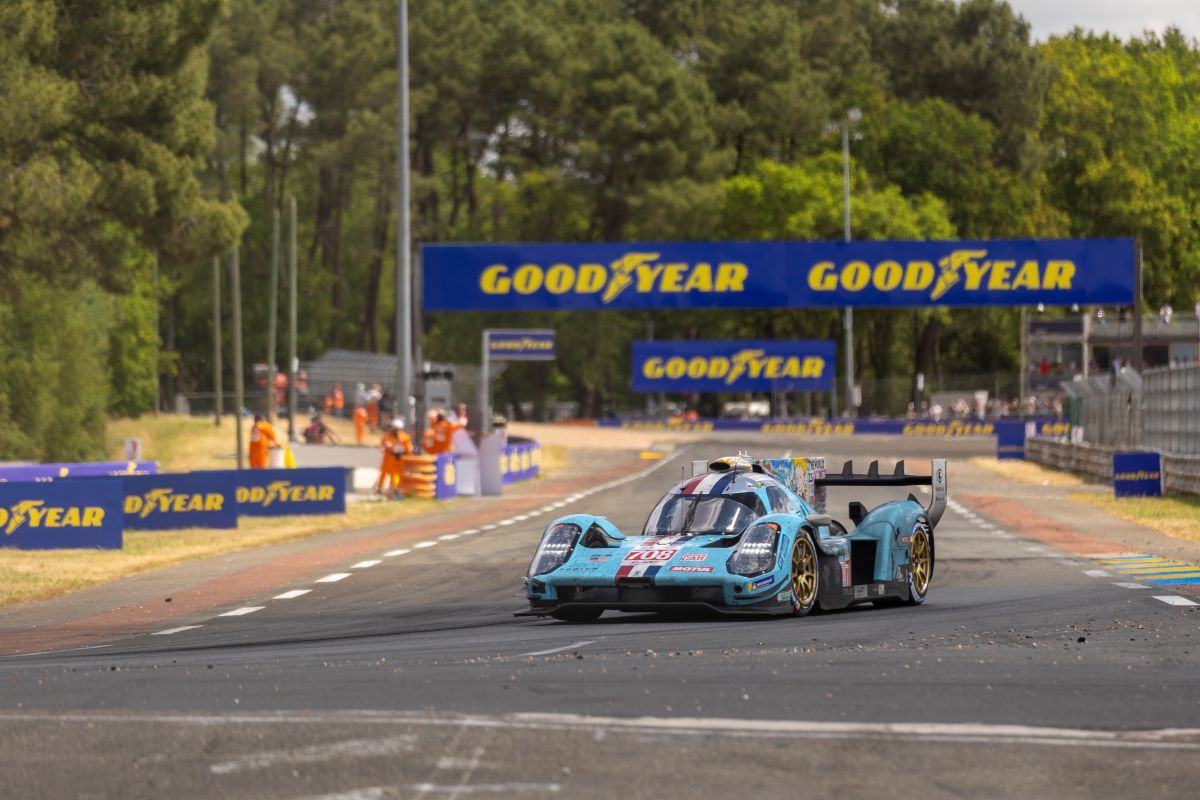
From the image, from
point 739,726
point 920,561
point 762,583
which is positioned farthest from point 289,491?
point 739,726

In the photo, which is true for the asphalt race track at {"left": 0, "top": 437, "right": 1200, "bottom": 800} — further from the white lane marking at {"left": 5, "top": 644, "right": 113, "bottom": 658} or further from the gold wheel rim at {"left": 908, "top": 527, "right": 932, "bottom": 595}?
the gold wheel rim at {"left": 908, "top": 527, "right": 932, "bottom": 595}

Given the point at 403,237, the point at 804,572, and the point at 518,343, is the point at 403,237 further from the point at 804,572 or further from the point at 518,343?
the point at 804,572

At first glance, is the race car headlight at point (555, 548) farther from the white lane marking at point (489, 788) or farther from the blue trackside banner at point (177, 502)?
the blue trackside banner at point (177, 502)

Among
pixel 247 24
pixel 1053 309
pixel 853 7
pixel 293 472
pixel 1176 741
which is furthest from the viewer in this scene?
pixel 853 7

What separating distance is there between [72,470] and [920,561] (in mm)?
21570

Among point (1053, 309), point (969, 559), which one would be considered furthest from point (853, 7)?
point (969, 559)

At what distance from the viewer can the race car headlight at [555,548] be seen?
47.0 ft

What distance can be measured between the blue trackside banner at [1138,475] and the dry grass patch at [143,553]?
12.8 metres

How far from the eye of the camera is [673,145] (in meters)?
96.9

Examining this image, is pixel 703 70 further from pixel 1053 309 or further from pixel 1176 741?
pixel 1176 741

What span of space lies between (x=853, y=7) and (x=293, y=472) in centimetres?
9144

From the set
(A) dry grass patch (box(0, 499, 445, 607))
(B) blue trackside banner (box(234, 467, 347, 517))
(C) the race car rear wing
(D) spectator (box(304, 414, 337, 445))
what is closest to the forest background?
(D) spectator (box(304, 414, 337, 445))

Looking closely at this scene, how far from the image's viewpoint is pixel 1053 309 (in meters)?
106

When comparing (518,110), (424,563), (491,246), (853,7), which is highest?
(853,7)
